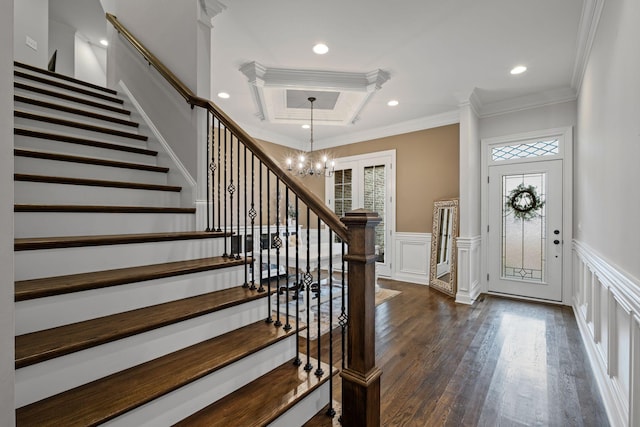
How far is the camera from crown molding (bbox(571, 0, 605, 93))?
2398 mm

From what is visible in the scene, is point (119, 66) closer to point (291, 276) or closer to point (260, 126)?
point (260, 126)

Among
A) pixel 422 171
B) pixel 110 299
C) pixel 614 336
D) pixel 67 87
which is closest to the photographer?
pixel 110 299

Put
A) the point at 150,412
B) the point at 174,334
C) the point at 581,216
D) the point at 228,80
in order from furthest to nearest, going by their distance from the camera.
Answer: the point at 228,80 < the point at 581,216 < the point at 174,334 < the point at 150,412

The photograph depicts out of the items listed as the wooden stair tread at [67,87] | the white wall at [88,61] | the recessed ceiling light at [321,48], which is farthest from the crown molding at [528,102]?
the white wall at [88,61]

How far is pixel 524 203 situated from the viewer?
14.5 ft

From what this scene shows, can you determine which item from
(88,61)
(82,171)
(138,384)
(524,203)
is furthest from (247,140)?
(88,61)

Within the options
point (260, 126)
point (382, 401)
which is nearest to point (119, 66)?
point (260, 126)

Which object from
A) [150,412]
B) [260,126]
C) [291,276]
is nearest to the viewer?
[150,412]

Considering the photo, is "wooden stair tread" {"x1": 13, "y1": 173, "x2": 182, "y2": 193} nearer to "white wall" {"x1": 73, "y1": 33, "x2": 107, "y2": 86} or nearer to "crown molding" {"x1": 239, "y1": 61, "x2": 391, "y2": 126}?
"crown molding" {"x1": 239, "y1": 61, "x2": 391, "y2": 126}

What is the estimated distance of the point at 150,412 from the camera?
115 centimetres

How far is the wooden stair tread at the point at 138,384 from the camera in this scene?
101cm

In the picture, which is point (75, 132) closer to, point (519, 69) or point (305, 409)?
point (305, 409)

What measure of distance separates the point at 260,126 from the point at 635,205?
5.39 meters

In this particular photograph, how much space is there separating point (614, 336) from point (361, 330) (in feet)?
5.89
